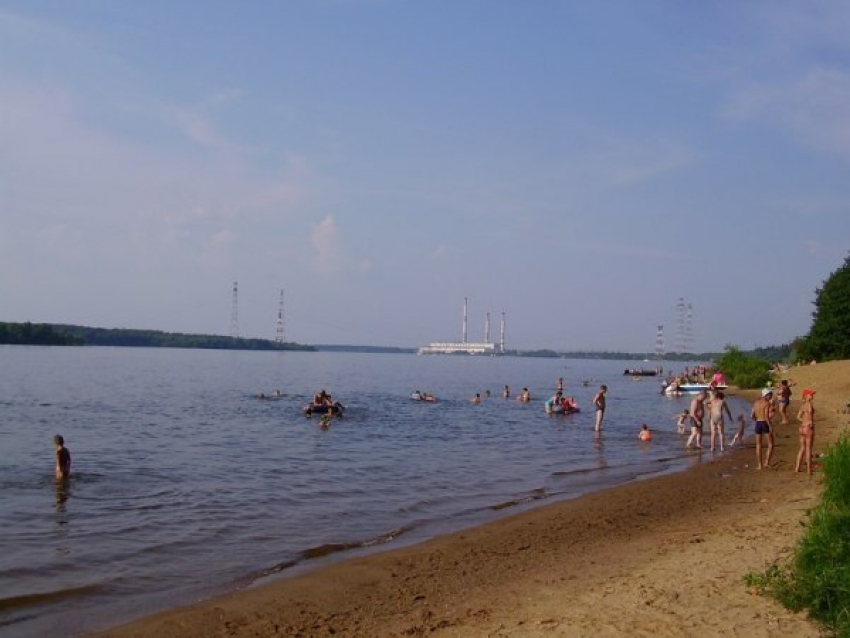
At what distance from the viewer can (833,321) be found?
6359cm

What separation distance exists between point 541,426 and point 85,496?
21.9 metres

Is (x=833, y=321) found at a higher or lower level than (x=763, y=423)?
higher

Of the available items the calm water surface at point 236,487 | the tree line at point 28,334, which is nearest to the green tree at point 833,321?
the calm water surface at point 236,487

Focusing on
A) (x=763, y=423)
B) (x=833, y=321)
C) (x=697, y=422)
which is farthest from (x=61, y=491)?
(x=833, y=321)

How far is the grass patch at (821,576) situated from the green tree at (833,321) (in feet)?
196

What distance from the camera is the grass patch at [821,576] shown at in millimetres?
6668

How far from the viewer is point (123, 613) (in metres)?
9.03

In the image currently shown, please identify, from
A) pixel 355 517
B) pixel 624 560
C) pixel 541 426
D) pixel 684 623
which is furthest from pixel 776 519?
pixel 541 426

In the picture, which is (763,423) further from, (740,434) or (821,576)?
(821,576)

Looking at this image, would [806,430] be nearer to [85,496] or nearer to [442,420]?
[85,496]

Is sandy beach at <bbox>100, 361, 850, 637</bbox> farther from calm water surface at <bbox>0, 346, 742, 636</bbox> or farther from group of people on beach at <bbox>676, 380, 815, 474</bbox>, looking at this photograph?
group of people on beach at <bbox>676, 380, 815, 474</bbox>

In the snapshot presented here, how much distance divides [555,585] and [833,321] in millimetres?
62824

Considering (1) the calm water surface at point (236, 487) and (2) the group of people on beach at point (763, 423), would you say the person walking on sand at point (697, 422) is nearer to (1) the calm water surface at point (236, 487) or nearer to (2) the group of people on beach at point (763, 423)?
(2) the group of people on beach at point (763, 423)

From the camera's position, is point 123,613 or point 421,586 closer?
point 123,613
